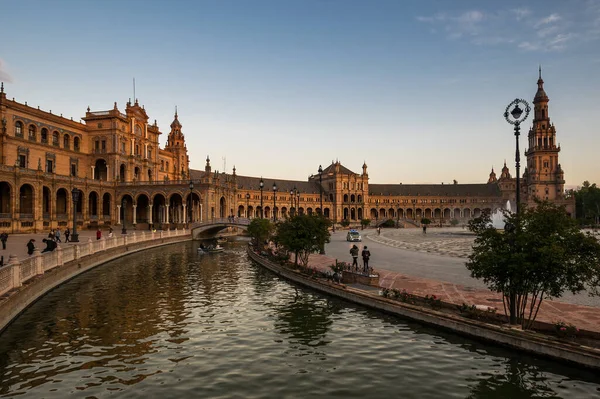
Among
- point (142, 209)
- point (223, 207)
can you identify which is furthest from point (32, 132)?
point (223, 207)

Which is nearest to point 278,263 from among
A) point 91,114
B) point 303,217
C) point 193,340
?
point 303,217

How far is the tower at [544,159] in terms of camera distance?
139750 millimetres

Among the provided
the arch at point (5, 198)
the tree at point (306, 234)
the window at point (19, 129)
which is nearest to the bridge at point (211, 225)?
the arch at point (5, 198)

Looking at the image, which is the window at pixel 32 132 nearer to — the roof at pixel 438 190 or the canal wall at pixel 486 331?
the canal wall at pixel 486 331

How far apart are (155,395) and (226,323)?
6.50 m

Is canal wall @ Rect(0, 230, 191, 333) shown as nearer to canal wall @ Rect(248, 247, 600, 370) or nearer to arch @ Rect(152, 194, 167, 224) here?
canal wall @ Rect(248, 247, 600, 370)

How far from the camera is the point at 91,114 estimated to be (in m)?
79.1

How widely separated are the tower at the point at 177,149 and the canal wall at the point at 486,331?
89.6 metres

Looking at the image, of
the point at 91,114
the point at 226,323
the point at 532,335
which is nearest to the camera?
the point at 532,335

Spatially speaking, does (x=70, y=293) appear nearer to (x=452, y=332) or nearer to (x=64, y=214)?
(x=452, y=332)

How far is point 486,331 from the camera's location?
44.4ft

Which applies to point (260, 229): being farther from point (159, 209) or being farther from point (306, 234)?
point (159, 209)

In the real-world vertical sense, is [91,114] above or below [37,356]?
above

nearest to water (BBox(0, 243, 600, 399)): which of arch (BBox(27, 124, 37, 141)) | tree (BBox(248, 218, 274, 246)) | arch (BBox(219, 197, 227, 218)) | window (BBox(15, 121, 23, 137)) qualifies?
tree (BBox(248, 218, 274, 246))
